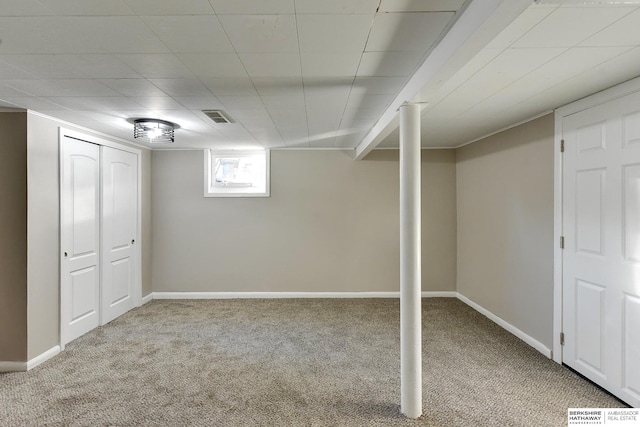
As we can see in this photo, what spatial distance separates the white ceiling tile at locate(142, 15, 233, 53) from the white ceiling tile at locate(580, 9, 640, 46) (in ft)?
6.09

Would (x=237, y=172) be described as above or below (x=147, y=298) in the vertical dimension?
above

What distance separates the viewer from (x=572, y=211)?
2.65 metres

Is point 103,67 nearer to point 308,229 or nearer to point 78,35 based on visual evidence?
point 78,35

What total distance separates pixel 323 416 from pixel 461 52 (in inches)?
93.2

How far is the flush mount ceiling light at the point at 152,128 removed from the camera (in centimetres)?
316

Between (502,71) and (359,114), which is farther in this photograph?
(359,114)

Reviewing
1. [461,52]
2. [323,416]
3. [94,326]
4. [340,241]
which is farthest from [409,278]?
[94,326]

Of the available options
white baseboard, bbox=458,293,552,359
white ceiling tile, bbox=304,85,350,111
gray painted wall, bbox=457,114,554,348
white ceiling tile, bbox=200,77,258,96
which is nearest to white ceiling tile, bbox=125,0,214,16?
white ceiling tile, bbox=200,77,258,96

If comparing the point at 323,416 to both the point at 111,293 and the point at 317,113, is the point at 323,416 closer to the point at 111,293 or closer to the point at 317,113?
the point at 317,113

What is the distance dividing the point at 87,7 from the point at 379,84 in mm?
1694

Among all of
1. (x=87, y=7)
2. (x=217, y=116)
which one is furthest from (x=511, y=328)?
(x=87, y=7)

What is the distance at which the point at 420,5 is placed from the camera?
4.42 feet

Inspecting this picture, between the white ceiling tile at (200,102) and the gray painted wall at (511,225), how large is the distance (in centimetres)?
308

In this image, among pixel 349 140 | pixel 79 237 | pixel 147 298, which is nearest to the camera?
pixel 79 237
